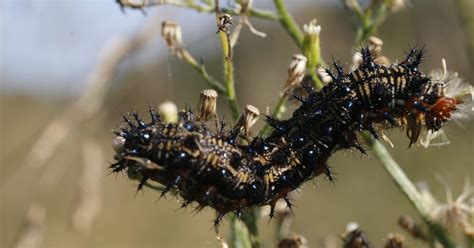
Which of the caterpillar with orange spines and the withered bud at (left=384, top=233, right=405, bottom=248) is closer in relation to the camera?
the caterpillar with orange spines

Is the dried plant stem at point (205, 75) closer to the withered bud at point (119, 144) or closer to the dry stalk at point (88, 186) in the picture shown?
the withered bud at point (119, 144)

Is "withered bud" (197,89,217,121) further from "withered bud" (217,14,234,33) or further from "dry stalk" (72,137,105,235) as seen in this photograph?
"dry stalk" (72,137,105,235)

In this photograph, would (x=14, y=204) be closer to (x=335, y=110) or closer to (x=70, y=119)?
(x=70, y=119)

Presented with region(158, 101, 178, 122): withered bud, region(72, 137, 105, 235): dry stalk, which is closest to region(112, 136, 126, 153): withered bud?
region(158, 101, 178, 122): withered bud

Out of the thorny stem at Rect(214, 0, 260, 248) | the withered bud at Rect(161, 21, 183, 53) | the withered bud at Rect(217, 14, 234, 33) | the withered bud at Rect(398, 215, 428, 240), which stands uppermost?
the withered bud at Rect(161, 21, 183, 53)

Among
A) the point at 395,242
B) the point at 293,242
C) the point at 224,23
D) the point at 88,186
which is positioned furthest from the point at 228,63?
the point at 88,186
